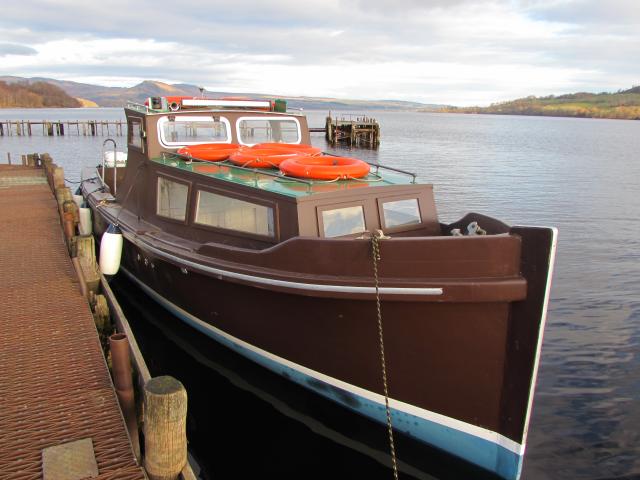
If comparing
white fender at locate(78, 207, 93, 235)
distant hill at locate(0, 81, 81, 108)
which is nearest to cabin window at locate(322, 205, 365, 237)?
white fender at locate(78, 207, 93, 235)

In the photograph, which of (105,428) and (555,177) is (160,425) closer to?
(105,428)

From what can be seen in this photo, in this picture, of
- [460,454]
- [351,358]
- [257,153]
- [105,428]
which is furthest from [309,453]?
[257,153]

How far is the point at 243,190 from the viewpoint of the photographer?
7141mm

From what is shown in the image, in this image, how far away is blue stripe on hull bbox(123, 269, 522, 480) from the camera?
5.55m

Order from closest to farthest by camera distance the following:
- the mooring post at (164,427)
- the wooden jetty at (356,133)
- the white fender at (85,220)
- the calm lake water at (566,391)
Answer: the mooring post at (164,427)
the calm lake water at (566,391)
the white fender at (85,220)
the wooden jetty at (356,133)

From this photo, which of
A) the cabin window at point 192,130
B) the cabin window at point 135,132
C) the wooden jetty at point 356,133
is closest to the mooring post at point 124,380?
the cabin window at point 192,130

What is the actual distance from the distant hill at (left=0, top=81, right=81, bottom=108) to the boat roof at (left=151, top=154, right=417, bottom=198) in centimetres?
17012

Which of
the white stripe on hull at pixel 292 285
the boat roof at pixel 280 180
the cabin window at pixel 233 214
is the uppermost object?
the boat roof at pixel 280 180

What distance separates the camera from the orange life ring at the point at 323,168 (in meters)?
7.04

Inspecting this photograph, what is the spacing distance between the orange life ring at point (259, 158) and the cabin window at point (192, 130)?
146cm

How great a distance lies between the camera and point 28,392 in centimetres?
523

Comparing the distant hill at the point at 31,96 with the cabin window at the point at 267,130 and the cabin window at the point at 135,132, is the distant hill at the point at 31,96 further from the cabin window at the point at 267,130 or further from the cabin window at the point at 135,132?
the cabin window at the point at 267,130

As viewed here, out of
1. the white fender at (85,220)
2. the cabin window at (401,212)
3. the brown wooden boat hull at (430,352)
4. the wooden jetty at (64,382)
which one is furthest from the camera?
the white fender at (85,220)

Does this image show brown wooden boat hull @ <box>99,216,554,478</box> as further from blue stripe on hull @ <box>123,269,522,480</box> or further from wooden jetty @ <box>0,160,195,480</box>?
wooden jetty @ <box>0,160,195,480</box>
